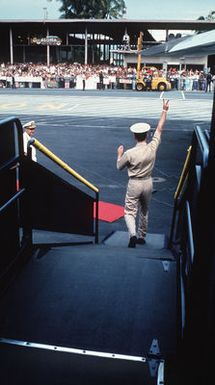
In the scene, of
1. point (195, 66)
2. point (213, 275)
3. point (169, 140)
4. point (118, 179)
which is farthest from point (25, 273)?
point (195, 66)

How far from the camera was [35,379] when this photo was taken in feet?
9.86

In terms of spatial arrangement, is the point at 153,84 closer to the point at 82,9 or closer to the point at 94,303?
the point at 94,303

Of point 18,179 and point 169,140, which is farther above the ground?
point 18,179

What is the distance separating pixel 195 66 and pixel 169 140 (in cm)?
4900

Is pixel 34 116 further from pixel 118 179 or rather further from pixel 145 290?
pixel 145 290

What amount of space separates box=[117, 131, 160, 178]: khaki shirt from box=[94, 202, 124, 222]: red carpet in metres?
2.44

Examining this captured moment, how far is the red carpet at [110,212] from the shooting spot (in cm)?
873

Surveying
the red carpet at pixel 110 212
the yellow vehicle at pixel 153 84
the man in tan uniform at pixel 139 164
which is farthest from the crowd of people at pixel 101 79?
the man in tan uniform at pixel 139 164

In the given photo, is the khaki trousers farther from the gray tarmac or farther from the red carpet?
the red carpet

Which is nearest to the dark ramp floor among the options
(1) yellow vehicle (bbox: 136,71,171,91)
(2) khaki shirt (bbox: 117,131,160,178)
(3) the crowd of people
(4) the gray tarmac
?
(2) khaki shirt (bbox: 117,131,160,178)

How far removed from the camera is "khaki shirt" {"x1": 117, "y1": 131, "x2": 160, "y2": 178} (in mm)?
6309

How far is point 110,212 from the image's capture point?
9.07 meters

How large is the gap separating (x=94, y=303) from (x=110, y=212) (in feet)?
16.8

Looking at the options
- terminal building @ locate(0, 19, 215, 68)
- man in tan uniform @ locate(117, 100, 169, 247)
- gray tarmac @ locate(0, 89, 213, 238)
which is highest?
terminal building @ locate(0, 19, 215, 68)
